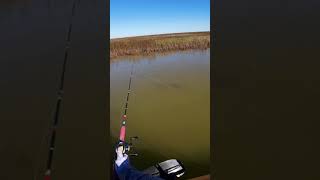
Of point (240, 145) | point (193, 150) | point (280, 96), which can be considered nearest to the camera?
point (280, 96)

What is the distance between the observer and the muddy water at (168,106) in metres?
1.74

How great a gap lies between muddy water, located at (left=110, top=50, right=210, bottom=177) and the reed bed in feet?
0.16

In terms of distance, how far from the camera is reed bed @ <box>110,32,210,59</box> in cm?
164

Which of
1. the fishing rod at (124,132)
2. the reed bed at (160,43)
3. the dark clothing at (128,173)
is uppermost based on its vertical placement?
the reed bed at (160,43)

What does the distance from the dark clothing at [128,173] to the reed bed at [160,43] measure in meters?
0.57

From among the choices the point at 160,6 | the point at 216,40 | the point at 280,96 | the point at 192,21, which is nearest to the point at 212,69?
the point at 216,40

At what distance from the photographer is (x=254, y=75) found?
1274 millimetres
